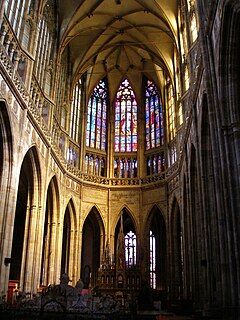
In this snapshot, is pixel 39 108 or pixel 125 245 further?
pixel 125 245

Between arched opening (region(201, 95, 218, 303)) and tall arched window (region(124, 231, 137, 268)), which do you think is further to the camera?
tall arched window (region(124, 231, 137, 268))

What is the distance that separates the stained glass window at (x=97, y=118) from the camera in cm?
3544

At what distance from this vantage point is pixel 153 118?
35781 mm

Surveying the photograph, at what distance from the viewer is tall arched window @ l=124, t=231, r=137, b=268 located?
111 feet

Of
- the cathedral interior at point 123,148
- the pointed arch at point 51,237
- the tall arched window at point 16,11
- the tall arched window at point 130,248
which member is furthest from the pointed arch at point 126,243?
the tall arched window at point 16,11

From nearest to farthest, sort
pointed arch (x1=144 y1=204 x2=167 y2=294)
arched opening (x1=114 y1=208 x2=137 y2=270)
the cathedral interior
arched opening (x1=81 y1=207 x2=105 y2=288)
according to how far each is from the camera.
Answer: the cathedral interior → arched opening (x1=114 y1=208 x2=137 y2=270) → pointed arch (x1=144 y1=204 x2=167 y2=294) → arched opening (x1=81 y1=207 x2=105 y2=288)

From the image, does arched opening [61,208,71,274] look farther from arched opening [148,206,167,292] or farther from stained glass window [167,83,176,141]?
stained glass window [167,83,176,141]

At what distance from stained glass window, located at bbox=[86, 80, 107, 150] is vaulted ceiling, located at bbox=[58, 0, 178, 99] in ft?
3.15

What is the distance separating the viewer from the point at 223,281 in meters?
13.3

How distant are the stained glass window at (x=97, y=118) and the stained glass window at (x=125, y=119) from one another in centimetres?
123

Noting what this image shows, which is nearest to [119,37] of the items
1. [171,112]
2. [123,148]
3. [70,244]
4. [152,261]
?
[171,112]

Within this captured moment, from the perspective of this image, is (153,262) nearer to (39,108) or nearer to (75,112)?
(75,112)

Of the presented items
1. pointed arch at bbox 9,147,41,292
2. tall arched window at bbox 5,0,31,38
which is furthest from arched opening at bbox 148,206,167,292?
tall arched window at bbox 5,0,31,38

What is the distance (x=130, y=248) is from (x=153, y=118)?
12026 millimetres
